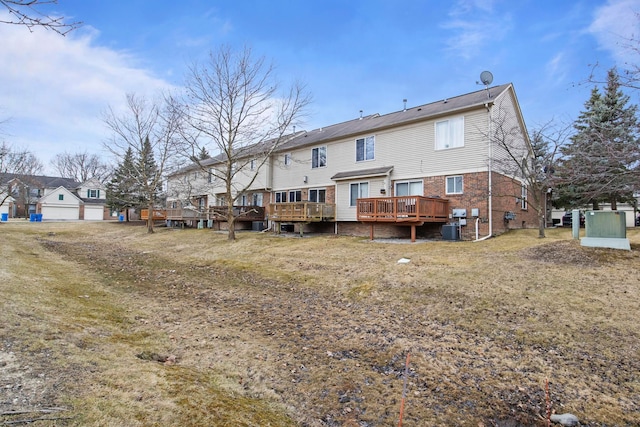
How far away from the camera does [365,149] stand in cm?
1888

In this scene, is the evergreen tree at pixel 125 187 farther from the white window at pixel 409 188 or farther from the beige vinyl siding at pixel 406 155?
the white window at pixel 409 188

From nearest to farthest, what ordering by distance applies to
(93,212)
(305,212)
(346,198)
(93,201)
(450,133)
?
(450,133) → (305,212) → (346,198) → (93,212) → (93,201)

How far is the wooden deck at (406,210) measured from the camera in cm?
1404

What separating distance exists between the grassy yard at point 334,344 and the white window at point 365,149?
32.1 feet

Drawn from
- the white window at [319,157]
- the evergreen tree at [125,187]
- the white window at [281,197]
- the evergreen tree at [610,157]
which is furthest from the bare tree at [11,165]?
the evergreen tree at [610,157]

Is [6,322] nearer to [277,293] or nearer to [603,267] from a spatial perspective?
[277,293]

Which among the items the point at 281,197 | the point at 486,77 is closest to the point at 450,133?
the point at 486,77

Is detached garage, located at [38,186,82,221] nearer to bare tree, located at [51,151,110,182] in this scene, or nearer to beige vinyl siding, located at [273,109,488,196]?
bare tree, located at [51,151,110,182]

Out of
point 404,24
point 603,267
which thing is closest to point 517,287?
point 603,267

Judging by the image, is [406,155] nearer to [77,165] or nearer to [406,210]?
[406,210]

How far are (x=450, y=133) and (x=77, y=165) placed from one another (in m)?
66.7

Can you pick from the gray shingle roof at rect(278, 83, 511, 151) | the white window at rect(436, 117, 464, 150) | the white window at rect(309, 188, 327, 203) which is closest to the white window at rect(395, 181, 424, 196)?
the white window at rect(436, 117, 464, 150)

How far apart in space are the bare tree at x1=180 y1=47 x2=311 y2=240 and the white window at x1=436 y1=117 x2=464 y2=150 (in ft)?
23.9

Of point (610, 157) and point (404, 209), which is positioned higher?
point (610, 157)
